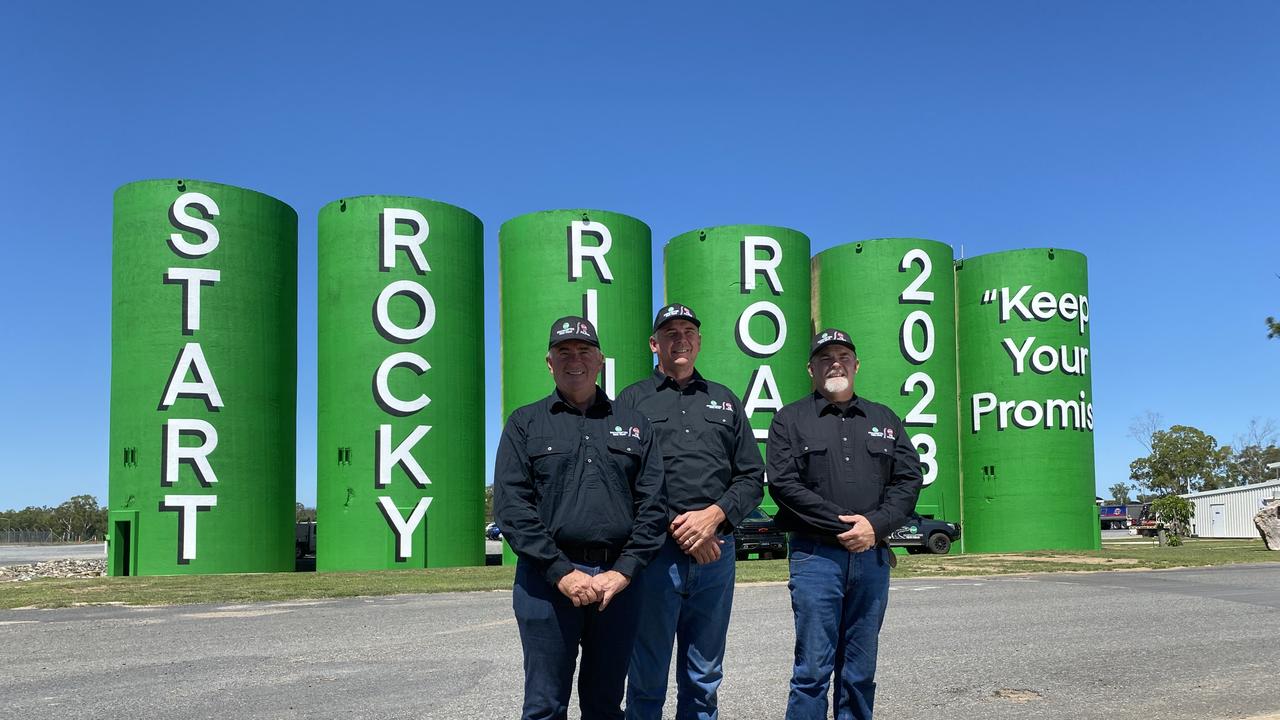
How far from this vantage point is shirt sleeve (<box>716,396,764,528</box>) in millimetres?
5203

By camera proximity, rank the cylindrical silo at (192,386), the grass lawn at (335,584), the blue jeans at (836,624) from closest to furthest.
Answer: the blue jeans at (836,624)
the grass lawn at (335,584)
the cylindrical silo at (192,386)

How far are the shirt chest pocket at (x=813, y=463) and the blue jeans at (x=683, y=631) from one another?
1.89 feet

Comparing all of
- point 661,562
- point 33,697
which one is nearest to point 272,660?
point 33,697

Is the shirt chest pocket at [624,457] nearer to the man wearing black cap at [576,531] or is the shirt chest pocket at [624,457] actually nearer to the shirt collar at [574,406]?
the man wearing black cap at [576,531]

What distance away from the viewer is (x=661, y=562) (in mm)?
4840

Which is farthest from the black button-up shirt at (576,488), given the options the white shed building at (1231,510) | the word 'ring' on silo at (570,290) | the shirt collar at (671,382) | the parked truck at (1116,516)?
the parked truck at (1116,516)

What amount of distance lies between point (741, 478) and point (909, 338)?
103 ft

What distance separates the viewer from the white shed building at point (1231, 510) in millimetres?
59706

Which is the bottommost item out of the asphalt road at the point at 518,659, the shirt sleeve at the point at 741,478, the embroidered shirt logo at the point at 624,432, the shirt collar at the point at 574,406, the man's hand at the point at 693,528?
the asphalt road at the point at 518,659

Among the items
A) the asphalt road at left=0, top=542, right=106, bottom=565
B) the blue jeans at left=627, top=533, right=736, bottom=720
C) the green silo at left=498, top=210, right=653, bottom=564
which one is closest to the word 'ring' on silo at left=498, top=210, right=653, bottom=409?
the green silo at left=498, top=210, right=653, bottom=564

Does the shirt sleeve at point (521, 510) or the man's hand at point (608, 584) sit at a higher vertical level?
the shirt sleeve at point (521, 510)

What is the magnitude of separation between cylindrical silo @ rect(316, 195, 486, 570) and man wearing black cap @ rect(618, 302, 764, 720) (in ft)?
83.8

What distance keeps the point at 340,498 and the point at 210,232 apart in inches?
339

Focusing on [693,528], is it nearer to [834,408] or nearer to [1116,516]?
[834,408]
